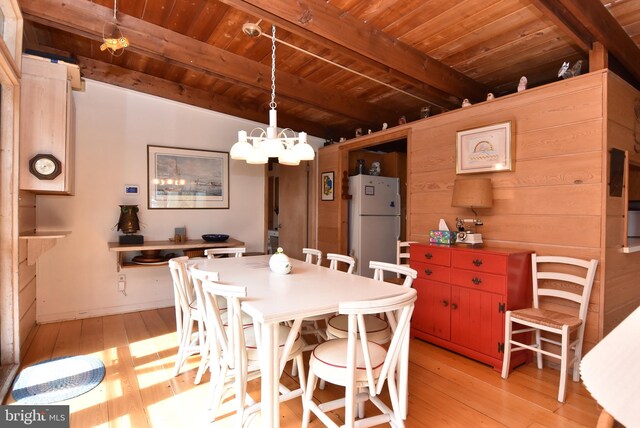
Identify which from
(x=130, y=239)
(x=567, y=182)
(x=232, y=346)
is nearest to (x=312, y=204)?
(x=130, y=239)

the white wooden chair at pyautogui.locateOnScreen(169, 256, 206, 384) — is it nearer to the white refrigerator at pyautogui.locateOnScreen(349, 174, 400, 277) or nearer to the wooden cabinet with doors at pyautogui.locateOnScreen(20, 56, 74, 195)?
the wooden cabinet with doors at pyautogui.locateOnScreen(20, 56, 74, 195)

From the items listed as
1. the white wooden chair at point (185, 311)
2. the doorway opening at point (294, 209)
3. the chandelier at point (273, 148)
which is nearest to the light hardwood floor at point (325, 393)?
the white wooden chair at point (185, 311)

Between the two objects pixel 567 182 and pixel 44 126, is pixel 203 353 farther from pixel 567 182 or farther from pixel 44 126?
pixel 567 182

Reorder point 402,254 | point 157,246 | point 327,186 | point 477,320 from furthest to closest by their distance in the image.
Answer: point 327,186 < point 157,246 < point 402,254 < point 477,320

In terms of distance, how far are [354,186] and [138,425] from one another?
3589 mm

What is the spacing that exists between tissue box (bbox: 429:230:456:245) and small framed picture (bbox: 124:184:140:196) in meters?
3.29

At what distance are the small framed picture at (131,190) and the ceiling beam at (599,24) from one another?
4036 mm

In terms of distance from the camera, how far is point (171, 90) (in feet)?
13.4

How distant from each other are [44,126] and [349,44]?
2.49m

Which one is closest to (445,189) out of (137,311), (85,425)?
(85,425)

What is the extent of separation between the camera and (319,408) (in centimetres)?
171

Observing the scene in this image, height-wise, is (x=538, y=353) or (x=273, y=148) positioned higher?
(x=273, y=148)

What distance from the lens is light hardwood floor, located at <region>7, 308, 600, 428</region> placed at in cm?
194

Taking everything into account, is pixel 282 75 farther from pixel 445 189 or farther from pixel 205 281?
pixel 205 281
